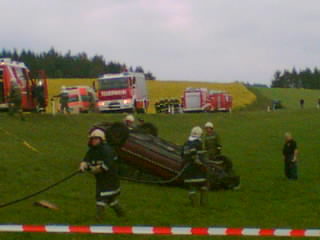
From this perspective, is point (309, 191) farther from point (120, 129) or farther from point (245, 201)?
point (120, 129)

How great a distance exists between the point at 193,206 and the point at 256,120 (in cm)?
2861

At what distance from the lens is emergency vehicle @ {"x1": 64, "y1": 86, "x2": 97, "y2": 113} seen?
149 feet

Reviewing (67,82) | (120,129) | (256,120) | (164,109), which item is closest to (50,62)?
(67,82)

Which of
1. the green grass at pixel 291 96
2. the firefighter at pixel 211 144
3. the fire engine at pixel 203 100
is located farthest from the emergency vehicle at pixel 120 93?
the green grass at pixel 291 96

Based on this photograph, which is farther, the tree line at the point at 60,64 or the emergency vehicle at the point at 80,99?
the tree line at the point at 60,64

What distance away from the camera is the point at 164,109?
5019 cm

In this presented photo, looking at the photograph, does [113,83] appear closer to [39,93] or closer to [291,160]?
[39,93]

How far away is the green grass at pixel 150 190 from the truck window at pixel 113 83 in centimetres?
966

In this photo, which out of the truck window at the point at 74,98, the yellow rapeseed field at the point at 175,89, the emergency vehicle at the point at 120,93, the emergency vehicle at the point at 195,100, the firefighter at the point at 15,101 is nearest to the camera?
the firefighter at the point at 15,101

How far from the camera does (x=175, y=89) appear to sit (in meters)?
84.2

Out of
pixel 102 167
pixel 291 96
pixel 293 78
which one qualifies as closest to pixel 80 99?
pixel 102 167

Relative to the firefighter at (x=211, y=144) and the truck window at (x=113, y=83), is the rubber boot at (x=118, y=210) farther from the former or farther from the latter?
the truck window at (x=113, y=83)

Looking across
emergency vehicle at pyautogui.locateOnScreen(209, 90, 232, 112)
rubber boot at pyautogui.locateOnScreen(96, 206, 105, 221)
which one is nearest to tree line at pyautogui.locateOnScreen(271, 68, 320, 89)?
emergency vehicle at pyautogui.locateOnScreen(209, 90, 232, 112)

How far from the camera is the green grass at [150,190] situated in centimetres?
1306
